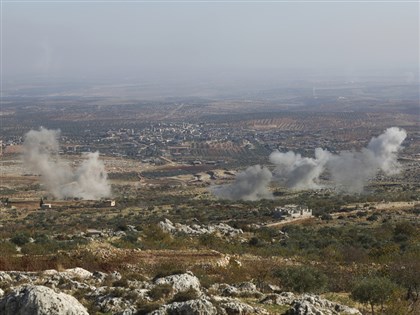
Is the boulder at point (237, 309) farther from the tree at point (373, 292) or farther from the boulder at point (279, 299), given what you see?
the tree at point (373, 292)

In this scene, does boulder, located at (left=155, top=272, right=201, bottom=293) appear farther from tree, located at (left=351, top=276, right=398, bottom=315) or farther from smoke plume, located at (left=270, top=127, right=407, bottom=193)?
smoke plume, located at (left=270, top=127, right=407, bottom=193)

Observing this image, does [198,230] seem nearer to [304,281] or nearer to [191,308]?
[304,281]

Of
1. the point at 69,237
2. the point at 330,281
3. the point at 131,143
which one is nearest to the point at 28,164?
the point at 131,143

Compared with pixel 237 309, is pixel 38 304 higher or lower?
higher

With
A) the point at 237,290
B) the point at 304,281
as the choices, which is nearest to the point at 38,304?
the point at 237,290

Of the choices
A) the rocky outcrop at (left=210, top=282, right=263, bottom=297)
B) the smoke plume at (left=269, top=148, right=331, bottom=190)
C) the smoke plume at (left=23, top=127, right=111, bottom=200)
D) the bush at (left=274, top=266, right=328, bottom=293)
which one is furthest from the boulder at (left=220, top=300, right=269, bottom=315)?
the smoke plume at (left=269, top=148, right=331, bottom=190)

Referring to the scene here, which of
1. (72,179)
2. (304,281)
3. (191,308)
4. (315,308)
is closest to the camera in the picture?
(191,308)
